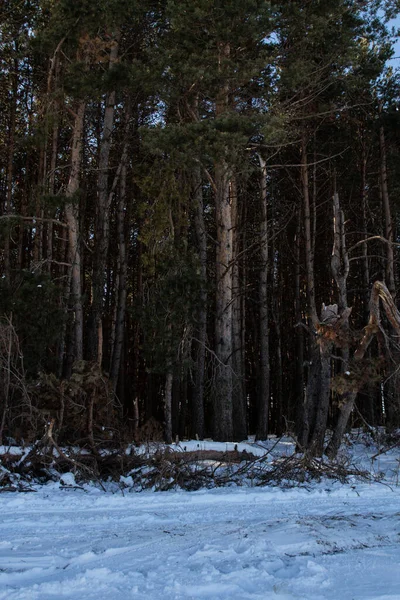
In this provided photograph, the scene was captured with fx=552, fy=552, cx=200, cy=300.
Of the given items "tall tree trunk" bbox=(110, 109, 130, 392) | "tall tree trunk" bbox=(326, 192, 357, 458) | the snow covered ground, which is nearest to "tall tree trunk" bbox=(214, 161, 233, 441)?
"tall tree trunk" bbox=(326, 192, 357, 458)

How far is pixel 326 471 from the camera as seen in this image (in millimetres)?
8352

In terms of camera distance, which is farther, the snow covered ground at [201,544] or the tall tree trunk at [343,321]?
the tall tree trunk at [343,321]

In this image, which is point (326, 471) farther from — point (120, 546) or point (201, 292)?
point (201, 292)

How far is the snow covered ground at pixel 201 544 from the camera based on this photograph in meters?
3.55

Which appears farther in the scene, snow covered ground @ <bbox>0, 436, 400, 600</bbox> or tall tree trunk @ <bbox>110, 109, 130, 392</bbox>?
tall tree trunk @ <bbox>110, 109, 130, 392</bbox>

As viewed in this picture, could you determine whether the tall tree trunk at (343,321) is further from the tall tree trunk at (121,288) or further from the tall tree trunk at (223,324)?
the tall tree trunk at (121,288)

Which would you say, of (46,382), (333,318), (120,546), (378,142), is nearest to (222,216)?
(333,318)

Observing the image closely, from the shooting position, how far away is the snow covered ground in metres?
3.55

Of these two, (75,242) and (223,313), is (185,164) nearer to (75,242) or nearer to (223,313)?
(223,313)

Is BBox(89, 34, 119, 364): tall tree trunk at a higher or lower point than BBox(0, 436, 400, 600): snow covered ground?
higher

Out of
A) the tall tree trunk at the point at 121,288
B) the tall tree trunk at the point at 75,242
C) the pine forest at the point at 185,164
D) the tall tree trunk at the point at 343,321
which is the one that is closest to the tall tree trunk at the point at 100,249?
the pine forest at the point at 185,164

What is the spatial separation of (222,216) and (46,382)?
21.5ft

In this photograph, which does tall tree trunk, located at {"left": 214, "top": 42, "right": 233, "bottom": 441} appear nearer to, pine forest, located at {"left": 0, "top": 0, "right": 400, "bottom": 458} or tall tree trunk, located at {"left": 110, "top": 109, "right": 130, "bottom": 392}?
pine forest, located at {"left": 0, "top": 0, "right": 400, "bottom": 458}

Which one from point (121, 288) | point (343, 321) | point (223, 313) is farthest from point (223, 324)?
point (121, 288)
